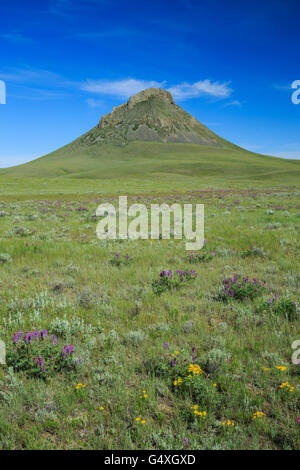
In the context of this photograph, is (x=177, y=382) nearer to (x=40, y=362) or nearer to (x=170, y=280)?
(x=40, y=362)

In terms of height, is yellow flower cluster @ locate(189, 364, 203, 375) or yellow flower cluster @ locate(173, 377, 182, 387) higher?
yellow flower cluster @ locate(189, 364, 203, 375)

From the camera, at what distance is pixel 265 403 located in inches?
121

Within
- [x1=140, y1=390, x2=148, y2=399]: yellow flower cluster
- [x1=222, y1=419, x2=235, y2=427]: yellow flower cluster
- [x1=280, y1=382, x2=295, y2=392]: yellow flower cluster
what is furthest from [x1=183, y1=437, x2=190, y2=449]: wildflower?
[x1=280, y1=382, x2=295, y2=392]: yellow flower cluster

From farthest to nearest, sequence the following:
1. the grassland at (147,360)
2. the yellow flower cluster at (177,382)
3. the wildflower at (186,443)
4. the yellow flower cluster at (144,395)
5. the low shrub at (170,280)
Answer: the low shrub at (170,280) → the yellow flower cluster at (177,382) → the yellow flower cluster at (144,395) → the grassland at (147,360) → the wildflower at (186,443)

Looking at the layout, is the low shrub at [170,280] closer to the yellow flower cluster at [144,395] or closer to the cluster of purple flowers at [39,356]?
the cluster of purple flowers at [39,356]

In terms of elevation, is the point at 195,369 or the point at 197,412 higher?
the point at 195,369

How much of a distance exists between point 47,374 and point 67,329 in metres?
0.94

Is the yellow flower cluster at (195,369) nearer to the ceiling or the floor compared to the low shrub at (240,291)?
nearer to the floor

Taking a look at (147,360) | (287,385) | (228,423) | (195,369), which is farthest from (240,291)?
(228,423)

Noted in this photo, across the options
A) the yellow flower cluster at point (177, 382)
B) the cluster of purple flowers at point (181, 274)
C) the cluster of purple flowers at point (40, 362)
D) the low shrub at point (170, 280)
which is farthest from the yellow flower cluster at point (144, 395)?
the cluster of purple flowers at point (181, 274)

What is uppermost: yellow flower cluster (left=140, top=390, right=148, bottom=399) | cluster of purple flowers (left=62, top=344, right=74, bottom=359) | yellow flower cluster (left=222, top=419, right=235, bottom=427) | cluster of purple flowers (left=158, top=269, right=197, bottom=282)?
cluster of purple flowers (left=158, top=269, right=197, bottom=282)

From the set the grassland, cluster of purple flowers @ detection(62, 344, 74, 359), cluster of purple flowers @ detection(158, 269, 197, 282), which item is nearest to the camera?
the grassland

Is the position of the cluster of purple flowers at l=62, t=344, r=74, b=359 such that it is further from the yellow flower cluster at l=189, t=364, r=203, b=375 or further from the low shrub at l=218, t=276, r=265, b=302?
the low shrub at l=218, t=276, r=265, b=302

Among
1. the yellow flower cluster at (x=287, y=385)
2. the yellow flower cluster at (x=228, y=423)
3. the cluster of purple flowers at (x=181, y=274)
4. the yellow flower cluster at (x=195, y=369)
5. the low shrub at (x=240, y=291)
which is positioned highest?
the cluster of purple flowers at (x=181, y=274)
